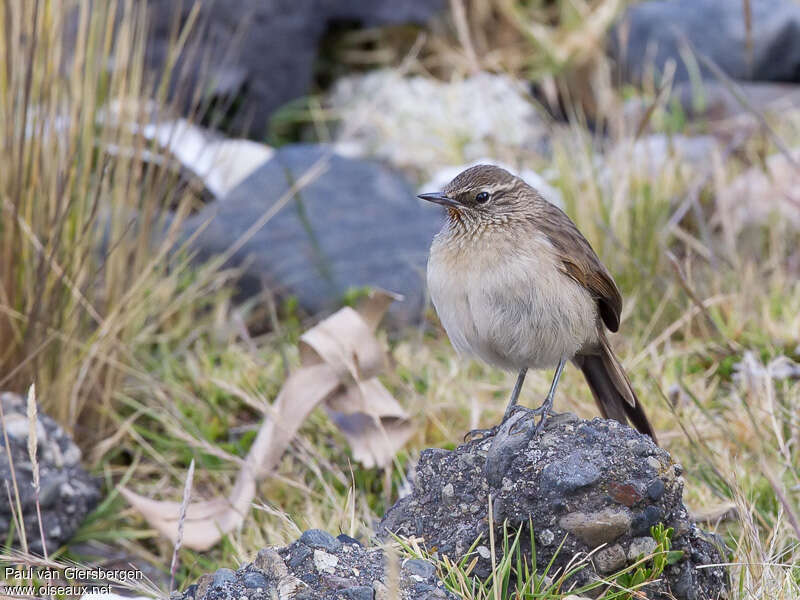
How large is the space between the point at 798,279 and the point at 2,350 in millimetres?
3927

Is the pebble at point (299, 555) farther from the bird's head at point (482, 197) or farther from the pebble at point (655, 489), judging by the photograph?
the bird's head at point (482, 197)

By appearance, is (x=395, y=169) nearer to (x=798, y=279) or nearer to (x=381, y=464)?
(x=798, y=279)

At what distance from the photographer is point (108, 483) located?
463 centimetres

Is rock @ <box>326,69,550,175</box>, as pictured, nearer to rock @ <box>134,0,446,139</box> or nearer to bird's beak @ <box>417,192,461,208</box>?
rock @ <box>134,0,446,139</box>

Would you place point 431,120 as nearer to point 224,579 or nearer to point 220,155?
point 220,155

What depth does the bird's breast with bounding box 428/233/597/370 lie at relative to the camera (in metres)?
3.46

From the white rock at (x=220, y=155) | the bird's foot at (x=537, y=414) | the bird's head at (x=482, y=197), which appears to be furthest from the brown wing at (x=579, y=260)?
the white rock at (x=220, y=155)

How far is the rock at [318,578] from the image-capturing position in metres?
2.54

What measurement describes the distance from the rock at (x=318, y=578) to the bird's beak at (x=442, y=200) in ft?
4.49

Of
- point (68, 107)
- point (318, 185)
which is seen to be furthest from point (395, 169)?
point (68, 107)

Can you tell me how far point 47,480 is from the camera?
4109mm

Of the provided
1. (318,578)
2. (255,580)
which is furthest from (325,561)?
(255,580)

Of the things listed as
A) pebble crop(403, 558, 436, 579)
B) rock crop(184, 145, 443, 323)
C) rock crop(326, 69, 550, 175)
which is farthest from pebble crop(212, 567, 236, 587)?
rock crop(326, 69, 550, 175)

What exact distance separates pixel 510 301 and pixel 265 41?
5.42m
